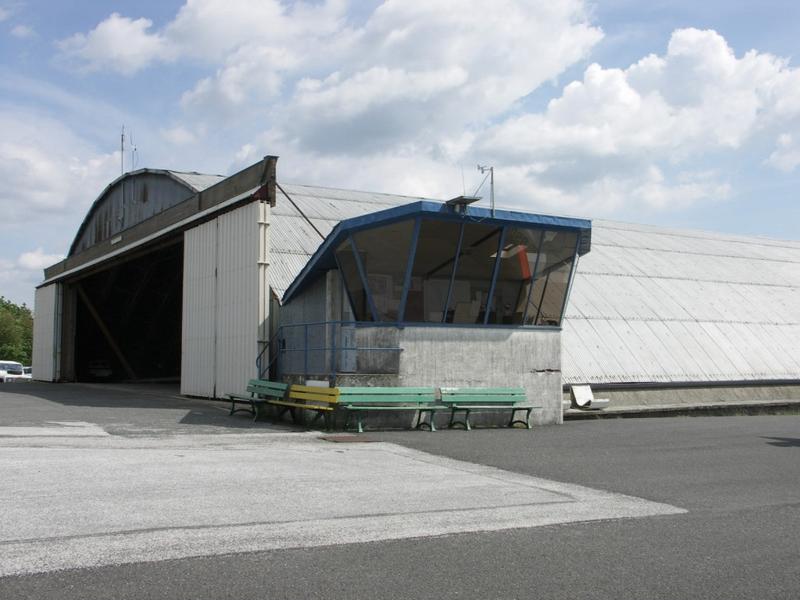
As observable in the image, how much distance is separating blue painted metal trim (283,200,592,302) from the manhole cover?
473 centimetres

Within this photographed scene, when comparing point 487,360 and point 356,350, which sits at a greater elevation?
point 356,350

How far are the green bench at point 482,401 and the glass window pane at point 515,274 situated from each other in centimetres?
174

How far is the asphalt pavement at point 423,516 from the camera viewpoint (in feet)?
18.2

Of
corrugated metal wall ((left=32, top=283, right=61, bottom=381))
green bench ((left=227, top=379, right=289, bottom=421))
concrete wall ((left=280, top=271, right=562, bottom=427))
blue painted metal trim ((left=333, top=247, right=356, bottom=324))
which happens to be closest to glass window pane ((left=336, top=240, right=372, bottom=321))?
blue painted metal trim ((left=333, top=247, right=356, bottom=324))

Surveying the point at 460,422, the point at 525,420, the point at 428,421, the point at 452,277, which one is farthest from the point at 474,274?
the point at 525,420

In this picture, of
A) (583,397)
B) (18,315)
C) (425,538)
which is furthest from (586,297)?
(18,315)

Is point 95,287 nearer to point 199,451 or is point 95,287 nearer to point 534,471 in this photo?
point 199,451

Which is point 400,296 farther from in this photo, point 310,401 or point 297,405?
point 297,405

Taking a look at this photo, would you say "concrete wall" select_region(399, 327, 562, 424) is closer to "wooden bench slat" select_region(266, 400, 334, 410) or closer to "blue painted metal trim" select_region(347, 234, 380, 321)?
"blue painted metal trim" select_region(347, 234, 380, 321)

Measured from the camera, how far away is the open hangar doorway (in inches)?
1458

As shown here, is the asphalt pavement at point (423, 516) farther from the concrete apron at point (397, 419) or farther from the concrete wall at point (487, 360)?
the concrete wall at point (487, 360)

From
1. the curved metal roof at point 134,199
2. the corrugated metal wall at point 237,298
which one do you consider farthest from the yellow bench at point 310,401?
the curved metal roof at point 134,199

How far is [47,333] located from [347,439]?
3075 centimetres

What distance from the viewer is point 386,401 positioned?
16.2 meters
